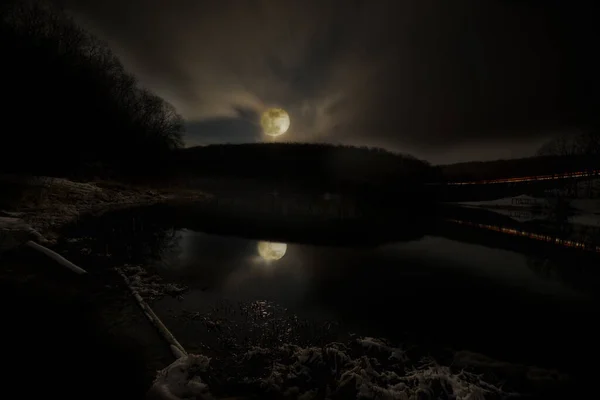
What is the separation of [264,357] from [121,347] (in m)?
3.17

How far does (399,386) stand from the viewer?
5363 mm

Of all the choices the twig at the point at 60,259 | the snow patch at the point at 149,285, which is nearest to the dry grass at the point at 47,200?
the twig at the point at 60,259

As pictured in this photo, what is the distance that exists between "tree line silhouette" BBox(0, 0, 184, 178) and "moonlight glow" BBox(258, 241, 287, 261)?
30.4 meters

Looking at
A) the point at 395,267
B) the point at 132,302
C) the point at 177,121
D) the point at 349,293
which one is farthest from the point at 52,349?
the point at 177,121

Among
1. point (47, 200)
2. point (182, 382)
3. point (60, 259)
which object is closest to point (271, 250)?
point (60, 259)

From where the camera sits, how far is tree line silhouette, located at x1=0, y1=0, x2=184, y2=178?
90.0 ft

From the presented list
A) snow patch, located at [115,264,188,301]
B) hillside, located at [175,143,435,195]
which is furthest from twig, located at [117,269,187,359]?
hillside, located at [175,143,435,195]

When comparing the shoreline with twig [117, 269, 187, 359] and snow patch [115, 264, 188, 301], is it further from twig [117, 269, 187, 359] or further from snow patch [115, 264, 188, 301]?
twig [117, 269, 187, 359]

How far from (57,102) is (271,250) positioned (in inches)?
1388

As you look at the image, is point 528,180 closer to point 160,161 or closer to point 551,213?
point 551,213

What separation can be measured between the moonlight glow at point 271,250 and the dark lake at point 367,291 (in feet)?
0.26

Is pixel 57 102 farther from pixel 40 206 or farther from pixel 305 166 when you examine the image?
pixel 305 166

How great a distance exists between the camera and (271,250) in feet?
59.6

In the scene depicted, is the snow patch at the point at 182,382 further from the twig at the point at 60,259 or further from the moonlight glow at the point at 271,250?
the moonlight glow at the point at 271,250
